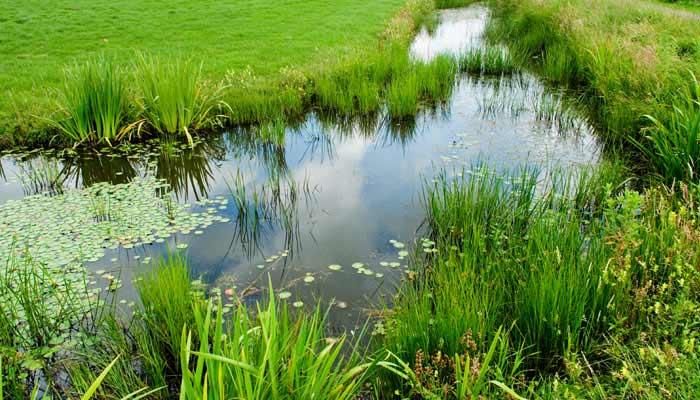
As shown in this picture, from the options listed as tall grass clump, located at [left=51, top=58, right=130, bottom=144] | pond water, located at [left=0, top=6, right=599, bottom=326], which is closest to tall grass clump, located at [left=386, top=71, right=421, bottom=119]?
pond water, located at [left=0, top=6, right=599, bottom=326]

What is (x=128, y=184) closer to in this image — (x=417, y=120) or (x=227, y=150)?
(x=227, y=150)

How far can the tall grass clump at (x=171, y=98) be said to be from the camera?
668 centimetres

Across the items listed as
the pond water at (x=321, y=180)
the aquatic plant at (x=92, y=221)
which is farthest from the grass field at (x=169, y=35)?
the aquatic plant at (x=92, y=221)

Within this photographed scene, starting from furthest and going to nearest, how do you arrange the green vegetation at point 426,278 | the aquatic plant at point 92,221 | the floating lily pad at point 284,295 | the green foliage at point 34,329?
the aquatic plant at point 92,221 → the floating lily pad at point 284,295 → the green foliage at point 34,329 → the green vegetation at point 426,278

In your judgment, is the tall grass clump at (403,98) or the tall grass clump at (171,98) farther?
the tall grass clump at (403,98)

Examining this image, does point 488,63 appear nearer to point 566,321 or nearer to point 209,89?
point 209,89

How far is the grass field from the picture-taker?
28.0 ft

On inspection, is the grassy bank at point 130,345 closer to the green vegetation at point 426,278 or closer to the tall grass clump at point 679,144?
the green vegetation at point 426,278

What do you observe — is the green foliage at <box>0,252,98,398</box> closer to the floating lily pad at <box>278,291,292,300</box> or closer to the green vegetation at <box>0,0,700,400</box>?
the green vegetation at <box>0,0,700,400</box>

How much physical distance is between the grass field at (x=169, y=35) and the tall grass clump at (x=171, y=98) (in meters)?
0.53

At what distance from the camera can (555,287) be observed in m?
2.80

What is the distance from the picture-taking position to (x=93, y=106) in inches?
253

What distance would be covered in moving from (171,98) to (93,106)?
92cm

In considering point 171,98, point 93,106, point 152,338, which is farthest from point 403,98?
point 152,338
